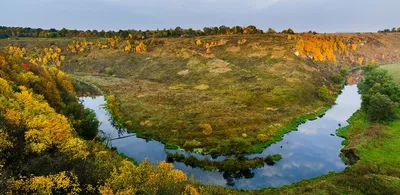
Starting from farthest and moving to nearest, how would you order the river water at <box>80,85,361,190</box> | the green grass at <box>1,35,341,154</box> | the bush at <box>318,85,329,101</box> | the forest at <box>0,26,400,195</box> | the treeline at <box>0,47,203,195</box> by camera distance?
the bush at <box>318,85,329,101</box>, the green grass at <box>1,35,341,154</box>, the river water at <box>80,85,361,190</box>, the forest at <box>0,26,400,195</box>, the treeline at <box>0,47,203,195</box>

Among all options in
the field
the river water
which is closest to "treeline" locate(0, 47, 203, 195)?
the river water

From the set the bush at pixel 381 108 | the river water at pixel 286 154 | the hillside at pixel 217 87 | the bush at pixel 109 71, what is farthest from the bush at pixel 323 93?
the bush at pixel 109 71

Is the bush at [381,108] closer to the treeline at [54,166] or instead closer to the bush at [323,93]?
the bush at [323,93]

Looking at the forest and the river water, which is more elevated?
the forest

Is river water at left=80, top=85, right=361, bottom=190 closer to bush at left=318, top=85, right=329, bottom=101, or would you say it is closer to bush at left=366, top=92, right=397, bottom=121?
bush at left=366, top=92, right=397, bottom=121

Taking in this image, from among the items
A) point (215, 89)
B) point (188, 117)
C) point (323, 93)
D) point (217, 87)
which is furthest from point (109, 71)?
point (323, 93)

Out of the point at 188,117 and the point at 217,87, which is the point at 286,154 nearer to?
the point at 188,117

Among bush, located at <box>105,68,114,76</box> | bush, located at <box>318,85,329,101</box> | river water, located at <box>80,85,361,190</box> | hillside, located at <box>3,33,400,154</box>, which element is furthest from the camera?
bush, located at <box>105,68,114,76</box>
